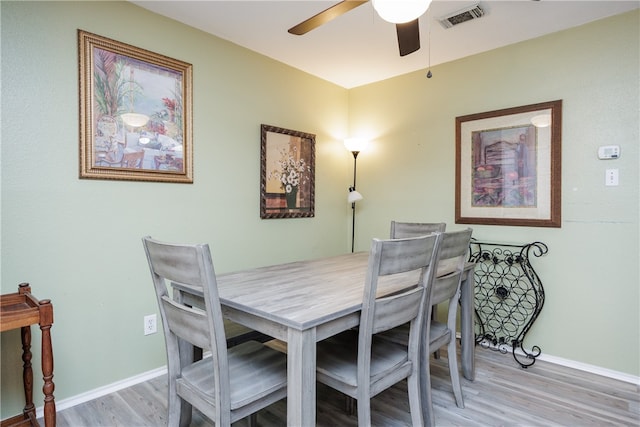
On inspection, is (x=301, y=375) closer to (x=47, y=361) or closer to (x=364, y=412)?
(x=364, y=412)

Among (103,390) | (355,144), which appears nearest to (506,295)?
(355,144)

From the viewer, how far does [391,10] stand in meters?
1.49

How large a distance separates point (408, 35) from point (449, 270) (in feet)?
4.19

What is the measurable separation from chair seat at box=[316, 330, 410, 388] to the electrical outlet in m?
1.25

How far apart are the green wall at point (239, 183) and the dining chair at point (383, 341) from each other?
4.45 feet

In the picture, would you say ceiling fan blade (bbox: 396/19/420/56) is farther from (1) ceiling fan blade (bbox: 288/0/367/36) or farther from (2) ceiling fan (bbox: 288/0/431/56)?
(1) ceiling fan blade (bbox: 288/0/367/36)

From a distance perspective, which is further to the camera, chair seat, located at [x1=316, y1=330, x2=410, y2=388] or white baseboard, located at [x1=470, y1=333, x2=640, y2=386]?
white baseboard, located at [x1=470, y1=333, x2=640, y2=386]

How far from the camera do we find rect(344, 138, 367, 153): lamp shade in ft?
11.4

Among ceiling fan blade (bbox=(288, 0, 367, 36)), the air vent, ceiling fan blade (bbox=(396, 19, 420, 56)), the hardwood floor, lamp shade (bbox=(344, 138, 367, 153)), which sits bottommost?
the hardwood floor

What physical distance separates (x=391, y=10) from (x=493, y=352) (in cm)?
247

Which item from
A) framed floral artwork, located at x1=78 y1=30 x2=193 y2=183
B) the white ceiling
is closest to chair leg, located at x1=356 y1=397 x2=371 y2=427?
framed floral artwork, located at x1=78 y1=30 x2=193 y2=183

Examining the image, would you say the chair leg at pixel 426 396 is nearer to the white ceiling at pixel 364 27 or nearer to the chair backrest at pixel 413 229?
the chair backrest at pixel 413 229

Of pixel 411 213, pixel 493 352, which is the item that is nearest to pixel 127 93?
pixel 411 213

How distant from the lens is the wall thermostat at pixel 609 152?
7.59 ft
